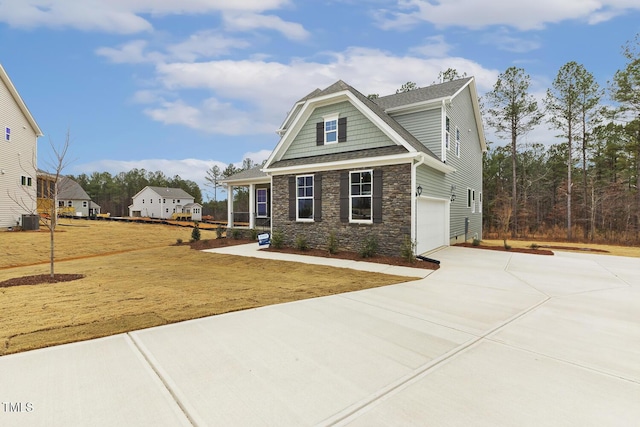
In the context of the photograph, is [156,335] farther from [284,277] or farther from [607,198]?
[607,198]

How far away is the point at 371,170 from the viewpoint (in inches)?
433

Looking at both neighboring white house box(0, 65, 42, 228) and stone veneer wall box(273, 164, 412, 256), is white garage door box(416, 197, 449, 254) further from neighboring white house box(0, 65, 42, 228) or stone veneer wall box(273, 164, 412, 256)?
neighboring white house box(0, 65, 42, 228)

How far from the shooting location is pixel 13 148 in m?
20.7

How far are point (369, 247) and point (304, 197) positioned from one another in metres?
3.89

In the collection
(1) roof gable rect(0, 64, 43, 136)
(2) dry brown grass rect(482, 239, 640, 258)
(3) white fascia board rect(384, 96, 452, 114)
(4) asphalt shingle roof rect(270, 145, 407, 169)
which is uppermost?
(1) roof gable rect(0, 64, 43, 136)

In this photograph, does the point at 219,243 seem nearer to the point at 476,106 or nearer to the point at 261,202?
the point at 261,202

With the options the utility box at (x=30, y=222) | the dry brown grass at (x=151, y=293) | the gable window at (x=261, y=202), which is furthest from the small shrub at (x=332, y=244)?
the utility box at (x=30, y=222)

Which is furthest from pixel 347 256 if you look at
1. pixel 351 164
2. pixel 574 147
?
pixel 574 147

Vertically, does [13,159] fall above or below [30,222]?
above

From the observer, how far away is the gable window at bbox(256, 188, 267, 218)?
59.8 feet

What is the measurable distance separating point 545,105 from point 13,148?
39.9 metres

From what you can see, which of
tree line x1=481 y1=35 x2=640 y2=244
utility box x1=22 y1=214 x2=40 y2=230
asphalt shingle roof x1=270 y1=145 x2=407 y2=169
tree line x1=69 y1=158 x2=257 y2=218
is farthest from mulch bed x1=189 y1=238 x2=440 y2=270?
tree line x1=69 y1=158 x2=257 y2=218

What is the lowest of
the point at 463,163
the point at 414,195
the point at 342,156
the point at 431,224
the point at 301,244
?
the point at 301,244

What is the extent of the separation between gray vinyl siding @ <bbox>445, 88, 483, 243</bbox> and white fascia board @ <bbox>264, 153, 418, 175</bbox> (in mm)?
4833
